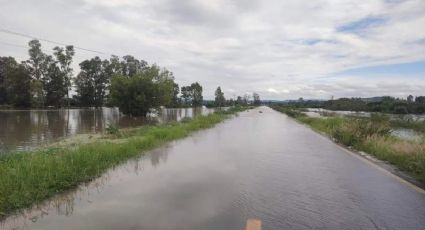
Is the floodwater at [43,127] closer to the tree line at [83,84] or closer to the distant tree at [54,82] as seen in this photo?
the tree line at [83,84]

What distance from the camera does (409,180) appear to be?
9609 mm

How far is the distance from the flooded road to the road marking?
3.8 inches

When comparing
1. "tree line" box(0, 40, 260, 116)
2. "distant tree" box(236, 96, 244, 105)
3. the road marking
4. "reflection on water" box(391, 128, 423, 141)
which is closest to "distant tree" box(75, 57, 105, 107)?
"tree line" box(0, 40, 260, 116)

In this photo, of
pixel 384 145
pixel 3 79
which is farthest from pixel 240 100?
pixel 384 145

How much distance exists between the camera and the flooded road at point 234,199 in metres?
6.16

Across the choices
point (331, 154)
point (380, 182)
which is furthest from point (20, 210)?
point (331, 154)

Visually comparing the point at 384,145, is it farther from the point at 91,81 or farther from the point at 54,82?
the point at 91,81

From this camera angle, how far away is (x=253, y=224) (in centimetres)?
603

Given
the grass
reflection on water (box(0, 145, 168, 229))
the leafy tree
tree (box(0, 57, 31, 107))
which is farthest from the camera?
the leafy tree

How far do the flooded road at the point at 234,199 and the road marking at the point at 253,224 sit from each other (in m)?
0.10

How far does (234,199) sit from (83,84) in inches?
3779

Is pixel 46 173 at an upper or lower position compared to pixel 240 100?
lower

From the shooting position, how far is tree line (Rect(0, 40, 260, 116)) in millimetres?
53281

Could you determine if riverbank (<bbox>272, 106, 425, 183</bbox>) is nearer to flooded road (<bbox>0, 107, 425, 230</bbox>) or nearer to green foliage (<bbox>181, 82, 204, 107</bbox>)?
flooded road (<bbox>0, 107, 425, 230</bbox>)
